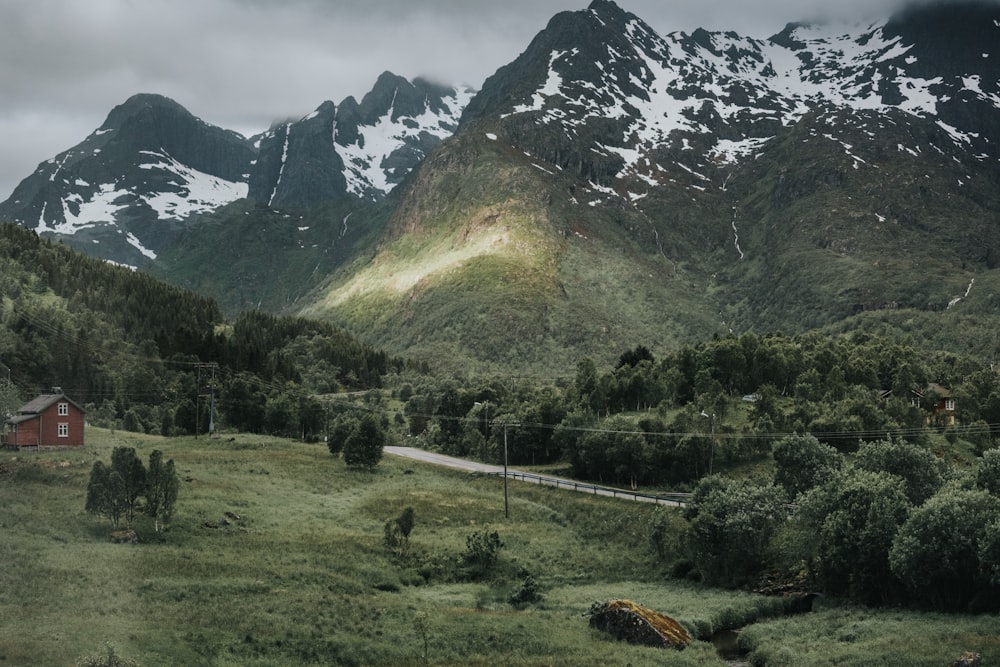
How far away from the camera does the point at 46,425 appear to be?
Result: 82000 millimetres

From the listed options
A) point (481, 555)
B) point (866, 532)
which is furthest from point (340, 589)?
point (866, 532)

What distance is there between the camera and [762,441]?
358ft

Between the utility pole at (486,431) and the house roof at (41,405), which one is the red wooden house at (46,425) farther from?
the utility pole at (486,431)

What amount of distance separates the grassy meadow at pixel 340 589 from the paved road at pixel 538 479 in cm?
341

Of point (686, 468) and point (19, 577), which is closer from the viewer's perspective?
point (19, 577)

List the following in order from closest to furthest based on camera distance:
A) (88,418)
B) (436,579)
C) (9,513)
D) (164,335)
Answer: (9,513) → (436,579) → (88,418) → (164,335)

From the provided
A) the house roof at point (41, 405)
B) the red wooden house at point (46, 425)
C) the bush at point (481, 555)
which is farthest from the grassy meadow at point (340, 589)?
the house roof at point (41, 405)

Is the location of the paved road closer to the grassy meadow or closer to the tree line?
the grassy meadow

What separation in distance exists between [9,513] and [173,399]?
87870 millimetres

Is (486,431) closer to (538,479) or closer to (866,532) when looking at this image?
(538,479)

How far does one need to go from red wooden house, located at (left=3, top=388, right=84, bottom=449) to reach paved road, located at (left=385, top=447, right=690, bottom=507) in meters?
51.2

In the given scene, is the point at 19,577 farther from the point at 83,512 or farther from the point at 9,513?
the point at 83,512

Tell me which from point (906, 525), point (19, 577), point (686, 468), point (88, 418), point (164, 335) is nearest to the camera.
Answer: point (19, 577)

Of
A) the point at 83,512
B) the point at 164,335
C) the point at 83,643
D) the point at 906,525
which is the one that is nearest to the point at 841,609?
the point at 906,525
